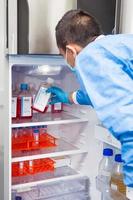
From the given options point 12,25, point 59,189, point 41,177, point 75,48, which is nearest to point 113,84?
point 75,48

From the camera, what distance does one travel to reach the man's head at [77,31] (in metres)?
1.15

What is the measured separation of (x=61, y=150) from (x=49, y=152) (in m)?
0.09

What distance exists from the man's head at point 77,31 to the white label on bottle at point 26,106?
57cm

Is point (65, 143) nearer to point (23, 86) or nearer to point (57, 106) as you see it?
point (57, 106)

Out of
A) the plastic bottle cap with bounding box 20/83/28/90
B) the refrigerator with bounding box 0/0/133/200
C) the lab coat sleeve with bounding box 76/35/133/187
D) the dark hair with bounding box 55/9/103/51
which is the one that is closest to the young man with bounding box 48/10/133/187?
the lab coat sleeve with bounding box 76/35/133/187

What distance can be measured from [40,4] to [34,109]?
593 millimetres

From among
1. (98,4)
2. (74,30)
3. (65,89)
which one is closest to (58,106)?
(65,89)

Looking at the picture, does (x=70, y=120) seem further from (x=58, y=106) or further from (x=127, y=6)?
(x=127, y=6)

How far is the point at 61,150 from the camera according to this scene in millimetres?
1799

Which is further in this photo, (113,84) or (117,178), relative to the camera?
(117,178)

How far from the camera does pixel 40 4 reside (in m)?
1.38

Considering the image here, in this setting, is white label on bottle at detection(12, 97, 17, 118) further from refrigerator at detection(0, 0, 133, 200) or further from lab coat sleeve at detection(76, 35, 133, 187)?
lab coat sleeve at detection(76, 35, 133, 187)

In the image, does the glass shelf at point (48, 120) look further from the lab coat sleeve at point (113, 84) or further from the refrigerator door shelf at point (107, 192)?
the lab coat sleeve at point (113, 84)

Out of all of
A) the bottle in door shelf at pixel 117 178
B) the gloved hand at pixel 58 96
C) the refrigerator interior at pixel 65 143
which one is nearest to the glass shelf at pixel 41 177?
the refrigerator interior at pixel 65 143
